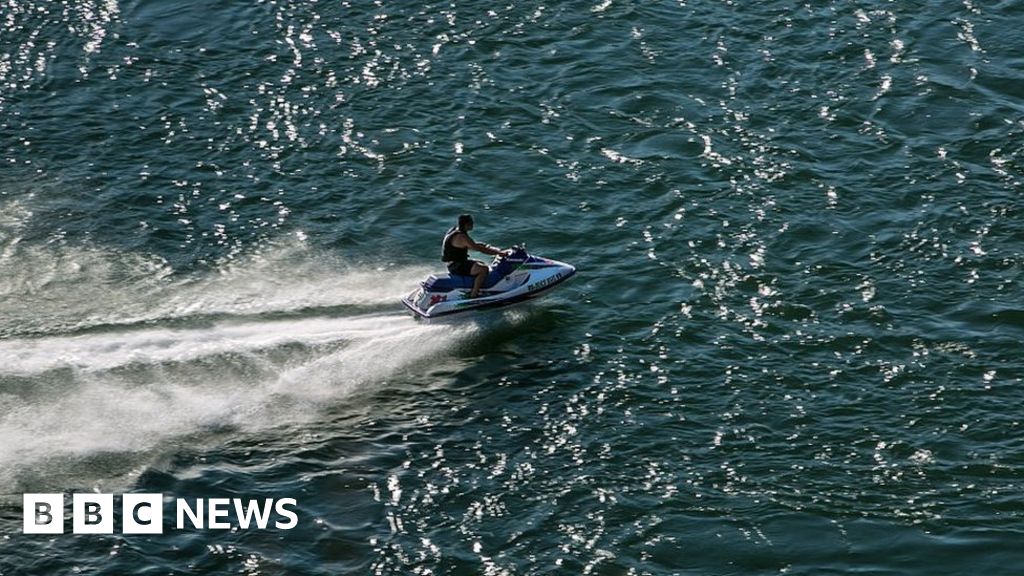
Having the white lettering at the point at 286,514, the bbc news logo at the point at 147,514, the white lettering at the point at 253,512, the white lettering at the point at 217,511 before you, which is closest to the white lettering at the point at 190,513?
the bbc news logo at the point at 147,514

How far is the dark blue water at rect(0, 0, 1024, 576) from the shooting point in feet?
88.5

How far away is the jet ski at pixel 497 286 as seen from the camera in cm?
3288

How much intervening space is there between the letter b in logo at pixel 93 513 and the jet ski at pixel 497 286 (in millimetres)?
8196

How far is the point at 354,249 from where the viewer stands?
35.7 metres

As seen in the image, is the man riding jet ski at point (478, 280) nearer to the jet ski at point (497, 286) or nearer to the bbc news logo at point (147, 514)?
the jet ski at point (497, 286)

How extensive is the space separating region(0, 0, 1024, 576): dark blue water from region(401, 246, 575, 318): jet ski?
0.46m

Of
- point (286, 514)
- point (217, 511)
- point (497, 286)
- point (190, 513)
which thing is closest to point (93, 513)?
point (190, 513)

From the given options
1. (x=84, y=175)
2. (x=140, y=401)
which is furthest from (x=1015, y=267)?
(x=84, y=175)

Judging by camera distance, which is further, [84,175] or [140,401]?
[84,175]

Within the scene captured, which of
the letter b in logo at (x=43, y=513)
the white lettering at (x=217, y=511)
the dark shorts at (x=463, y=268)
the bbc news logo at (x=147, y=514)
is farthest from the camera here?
the dark shorts at (x=463, y=268)

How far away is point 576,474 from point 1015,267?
1191 cm

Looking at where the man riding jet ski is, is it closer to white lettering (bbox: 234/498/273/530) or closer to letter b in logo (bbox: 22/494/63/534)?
white lettering (bbox: 234/498/273/530)

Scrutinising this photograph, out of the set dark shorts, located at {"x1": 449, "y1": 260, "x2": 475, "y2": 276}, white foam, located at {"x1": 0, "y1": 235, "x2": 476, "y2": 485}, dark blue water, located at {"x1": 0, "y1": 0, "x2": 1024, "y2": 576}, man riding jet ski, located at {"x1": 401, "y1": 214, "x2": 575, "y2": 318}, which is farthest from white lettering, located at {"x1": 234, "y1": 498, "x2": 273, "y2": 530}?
dark shorts, located at {"x1": 449, "y1": 260, "x2": 475, "y2": 276}

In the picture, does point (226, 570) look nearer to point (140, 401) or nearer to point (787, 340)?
point (140, 401)
